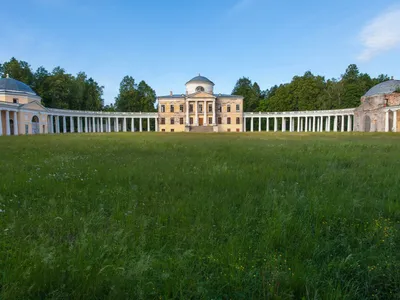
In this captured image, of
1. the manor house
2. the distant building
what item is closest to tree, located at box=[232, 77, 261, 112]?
the manor house

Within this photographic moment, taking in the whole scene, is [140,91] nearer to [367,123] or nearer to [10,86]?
[10,86]

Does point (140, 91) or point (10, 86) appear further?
point (140, 91)

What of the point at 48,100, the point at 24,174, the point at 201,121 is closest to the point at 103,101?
the point at 48,100

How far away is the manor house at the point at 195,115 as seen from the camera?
180 feet

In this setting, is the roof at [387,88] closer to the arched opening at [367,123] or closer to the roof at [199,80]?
the arched opening at [367,123]

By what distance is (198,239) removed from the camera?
12.8 feet

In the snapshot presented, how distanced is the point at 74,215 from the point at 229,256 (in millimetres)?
2941

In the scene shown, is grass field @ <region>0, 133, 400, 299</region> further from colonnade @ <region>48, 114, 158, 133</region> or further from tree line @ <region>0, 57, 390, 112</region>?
tree line @ <region>0, 57, 390, 112</region>

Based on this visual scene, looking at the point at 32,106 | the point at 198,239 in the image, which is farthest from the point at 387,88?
the point at 32,106

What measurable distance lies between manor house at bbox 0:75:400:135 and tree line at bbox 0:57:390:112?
4.79 m

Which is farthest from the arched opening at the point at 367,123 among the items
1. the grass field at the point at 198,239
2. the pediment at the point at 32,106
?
the pediment at the point at 32,106

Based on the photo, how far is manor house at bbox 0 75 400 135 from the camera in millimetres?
54719

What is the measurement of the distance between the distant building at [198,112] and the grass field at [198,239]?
72.3 meters

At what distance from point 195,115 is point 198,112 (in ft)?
4.13
